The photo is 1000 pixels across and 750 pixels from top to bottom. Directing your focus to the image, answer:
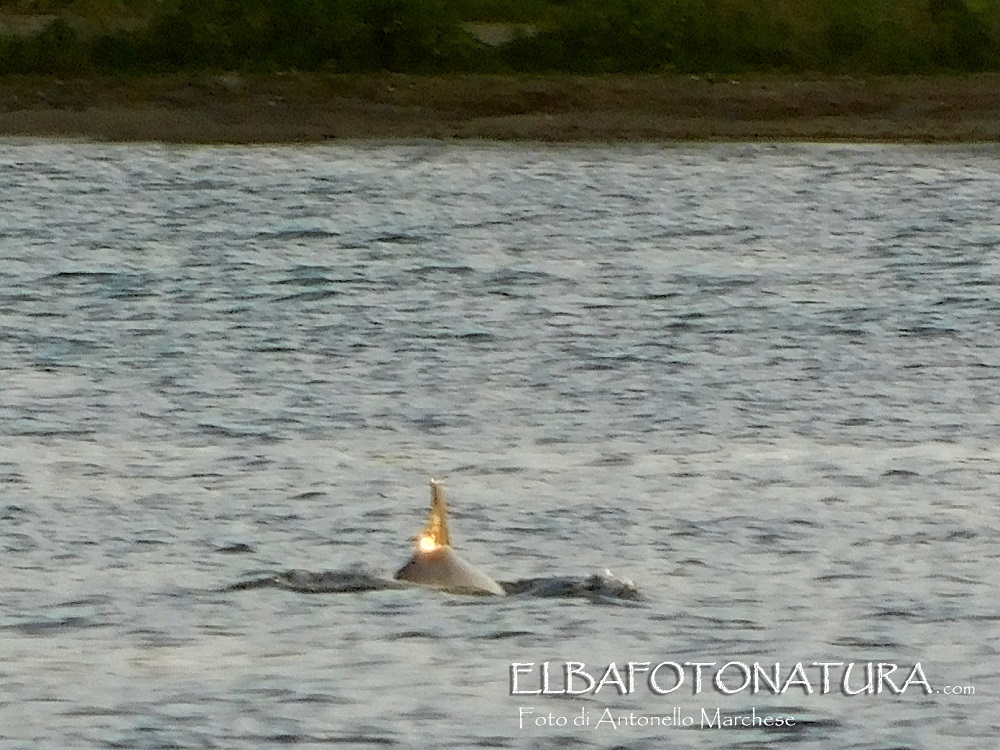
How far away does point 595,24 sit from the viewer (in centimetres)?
3262

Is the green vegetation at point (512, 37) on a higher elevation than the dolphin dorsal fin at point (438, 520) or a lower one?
higher

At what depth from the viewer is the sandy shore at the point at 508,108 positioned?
100 ft

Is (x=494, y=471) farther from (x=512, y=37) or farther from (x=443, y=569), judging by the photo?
(x=512, y=37)

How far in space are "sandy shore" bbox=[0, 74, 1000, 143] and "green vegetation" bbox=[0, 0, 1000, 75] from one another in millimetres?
413

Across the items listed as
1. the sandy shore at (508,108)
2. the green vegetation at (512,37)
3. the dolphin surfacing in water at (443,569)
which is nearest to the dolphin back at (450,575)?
the dolphin surfacing in water at (443,569)

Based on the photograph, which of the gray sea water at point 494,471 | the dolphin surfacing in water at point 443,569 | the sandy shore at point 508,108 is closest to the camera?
the gray sea water at point 494,471

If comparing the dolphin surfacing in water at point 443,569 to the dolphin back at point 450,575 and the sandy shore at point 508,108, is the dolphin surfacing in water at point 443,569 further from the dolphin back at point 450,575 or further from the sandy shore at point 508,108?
the sandy shore at point 508,108

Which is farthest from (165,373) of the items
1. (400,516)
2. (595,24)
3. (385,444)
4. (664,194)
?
(595,24)

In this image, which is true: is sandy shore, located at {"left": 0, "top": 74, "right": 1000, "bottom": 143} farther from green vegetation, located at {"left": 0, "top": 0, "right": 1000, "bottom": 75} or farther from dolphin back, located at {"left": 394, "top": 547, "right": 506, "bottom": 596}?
dolphin back, located at {"left": 394, "top": 547, "right": 506, "bottom": 596}

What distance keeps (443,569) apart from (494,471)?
2703 mm

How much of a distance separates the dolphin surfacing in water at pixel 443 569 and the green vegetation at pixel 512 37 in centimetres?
2144

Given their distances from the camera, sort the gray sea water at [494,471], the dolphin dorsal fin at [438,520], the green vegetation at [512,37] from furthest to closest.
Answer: the green vegetation at [512,37], the dolphin dorsal fin at [438,520], the gray sea water at [494,471]

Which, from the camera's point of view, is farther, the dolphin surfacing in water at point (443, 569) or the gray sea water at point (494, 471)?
the dolphin surfacing in water at point (443, 569)

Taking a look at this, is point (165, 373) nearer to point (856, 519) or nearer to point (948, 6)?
point (856, 519)
